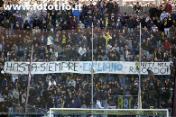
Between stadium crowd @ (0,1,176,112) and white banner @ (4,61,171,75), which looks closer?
stadium crowd @ (0,1,176,112)

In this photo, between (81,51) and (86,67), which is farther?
(81,51)

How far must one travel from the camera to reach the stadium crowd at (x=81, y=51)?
23938 millimetres

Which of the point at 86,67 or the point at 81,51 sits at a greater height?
the point at 81,51

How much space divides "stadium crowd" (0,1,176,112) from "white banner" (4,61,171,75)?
174 millimetres

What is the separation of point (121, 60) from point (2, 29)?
4.92 m

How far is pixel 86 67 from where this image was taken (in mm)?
24641

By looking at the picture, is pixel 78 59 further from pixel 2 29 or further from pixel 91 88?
pixel 2 29

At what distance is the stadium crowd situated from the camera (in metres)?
23.9

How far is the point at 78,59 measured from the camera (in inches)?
977

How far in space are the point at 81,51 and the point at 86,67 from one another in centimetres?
70

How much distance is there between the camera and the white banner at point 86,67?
80.6ft

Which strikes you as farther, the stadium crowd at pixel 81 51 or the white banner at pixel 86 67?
the white banner at pixel 86 67

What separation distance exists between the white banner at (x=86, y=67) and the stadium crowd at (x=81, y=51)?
17 centimetres

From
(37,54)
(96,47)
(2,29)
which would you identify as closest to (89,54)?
(96,47)
